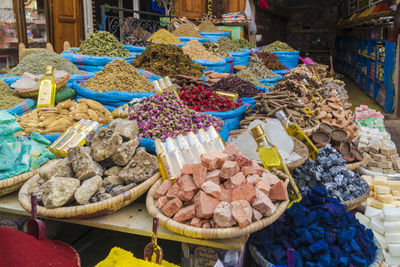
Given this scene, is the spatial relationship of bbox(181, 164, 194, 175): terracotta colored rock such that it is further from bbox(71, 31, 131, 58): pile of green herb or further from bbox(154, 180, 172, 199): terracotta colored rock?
bbox(71, 31, 131, 58): pile of green herb

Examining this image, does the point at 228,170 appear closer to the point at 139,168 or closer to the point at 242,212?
the point at 242,212

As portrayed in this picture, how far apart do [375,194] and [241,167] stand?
1.18 metres

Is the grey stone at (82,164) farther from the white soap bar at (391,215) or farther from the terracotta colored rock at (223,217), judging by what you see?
the white soap bar at (391,215)

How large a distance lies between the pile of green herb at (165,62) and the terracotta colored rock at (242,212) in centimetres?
208

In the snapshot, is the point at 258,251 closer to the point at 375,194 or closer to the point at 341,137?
the point at 375,194

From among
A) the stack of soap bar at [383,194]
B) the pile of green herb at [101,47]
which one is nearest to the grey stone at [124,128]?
the stack of soap bar at [383,194]

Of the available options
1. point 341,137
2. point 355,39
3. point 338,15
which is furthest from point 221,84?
point 338,15

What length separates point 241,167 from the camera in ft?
4.77

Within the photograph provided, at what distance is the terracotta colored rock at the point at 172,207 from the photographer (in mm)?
1297

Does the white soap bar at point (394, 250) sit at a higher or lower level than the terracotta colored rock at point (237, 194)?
lower

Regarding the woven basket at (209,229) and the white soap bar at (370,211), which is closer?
the woven basket at (209,229)

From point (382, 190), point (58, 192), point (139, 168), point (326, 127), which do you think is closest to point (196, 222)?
point (139, 168)

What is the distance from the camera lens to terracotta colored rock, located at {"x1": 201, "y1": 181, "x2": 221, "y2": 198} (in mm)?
1304

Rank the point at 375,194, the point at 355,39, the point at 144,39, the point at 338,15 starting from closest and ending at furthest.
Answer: the point at 375,194, the point at 144,39, the point at 355,39, the point at 338,15
